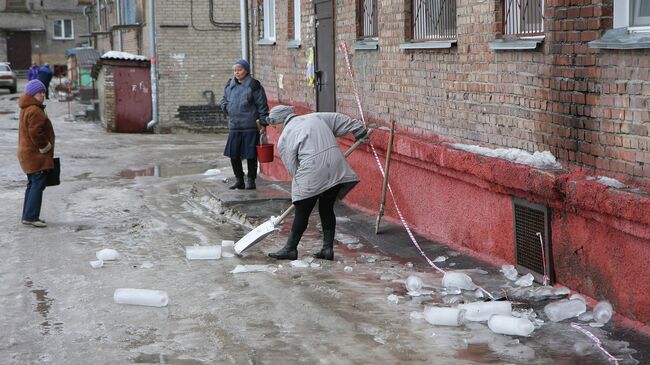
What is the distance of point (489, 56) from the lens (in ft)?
26.1

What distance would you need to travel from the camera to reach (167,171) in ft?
55.4

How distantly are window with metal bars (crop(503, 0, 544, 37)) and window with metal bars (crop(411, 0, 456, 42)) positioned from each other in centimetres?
108

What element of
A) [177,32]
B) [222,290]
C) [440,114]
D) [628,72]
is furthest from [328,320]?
[177,32]

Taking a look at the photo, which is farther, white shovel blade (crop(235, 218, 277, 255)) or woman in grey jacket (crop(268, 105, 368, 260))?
white shovel blade (crop(235, 218, 277, 255))

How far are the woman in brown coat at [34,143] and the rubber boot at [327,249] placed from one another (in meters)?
3.89

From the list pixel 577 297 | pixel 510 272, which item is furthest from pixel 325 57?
pixel 577 297

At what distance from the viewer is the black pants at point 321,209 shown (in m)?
8.41

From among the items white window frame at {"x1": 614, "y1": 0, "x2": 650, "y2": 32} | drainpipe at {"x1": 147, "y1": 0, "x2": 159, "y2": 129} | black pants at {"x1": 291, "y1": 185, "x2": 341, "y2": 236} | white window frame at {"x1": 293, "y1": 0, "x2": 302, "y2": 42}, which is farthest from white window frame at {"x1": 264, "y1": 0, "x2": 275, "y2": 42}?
white window frame at {"x1": 614, "y1": 0, "x2": 650, "y2": 32}

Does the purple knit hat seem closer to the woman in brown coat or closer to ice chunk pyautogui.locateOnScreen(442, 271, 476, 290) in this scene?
the woman in brown coat

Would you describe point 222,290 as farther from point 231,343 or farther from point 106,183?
point 106,183

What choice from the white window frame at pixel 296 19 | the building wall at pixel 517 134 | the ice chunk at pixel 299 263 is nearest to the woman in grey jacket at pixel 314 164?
the ice chunk at pixel 299 263

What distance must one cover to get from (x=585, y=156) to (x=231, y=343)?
2.64 meters

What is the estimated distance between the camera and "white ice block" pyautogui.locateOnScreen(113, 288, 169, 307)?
7.04m

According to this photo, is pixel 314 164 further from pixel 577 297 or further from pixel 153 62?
pixel 153 62
